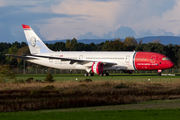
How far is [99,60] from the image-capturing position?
56.6 m

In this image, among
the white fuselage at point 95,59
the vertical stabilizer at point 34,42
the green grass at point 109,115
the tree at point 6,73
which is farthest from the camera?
the vertical stabilizer at point 34,42

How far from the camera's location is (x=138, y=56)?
53812mm

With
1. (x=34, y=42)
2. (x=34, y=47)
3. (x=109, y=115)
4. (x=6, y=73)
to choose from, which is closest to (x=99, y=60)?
(x=34, y=47)

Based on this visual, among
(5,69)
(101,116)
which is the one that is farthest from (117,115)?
(5,69)

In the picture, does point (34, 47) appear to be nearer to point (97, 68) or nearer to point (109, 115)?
point (97, 68)

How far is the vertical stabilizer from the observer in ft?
211

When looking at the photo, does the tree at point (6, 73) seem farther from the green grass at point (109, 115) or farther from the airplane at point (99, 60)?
the green grass at point (109, 115)

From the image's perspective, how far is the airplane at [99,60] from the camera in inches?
2099

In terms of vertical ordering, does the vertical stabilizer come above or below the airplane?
above

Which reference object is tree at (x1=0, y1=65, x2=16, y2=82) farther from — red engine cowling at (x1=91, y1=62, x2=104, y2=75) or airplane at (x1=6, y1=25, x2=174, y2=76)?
red engine cowling at (x1=91, y1=62, x2=104, y2=75)

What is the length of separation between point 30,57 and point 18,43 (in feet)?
407

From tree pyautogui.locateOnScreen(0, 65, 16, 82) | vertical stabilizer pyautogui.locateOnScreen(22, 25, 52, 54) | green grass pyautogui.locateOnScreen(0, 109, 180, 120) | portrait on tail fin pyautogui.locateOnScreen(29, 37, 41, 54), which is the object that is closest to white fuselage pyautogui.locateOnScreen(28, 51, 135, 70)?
portrait on tail fin pyautogui.locateOnScreen(29, 37, 41, 54)

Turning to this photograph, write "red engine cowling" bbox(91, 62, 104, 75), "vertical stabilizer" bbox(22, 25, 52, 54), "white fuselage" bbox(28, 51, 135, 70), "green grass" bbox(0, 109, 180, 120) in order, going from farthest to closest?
"vertical stabilizer" bbox(22, 25, 52, 54)
"white fuselage" bbox(28, 51, 135, 70)
"red engine cowling" bbox(91, 62, 104, 75)
"green grass" bbox(0, 109, 180, 120)

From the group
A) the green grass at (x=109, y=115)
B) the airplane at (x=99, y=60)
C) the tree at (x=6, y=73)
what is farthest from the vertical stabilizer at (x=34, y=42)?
the green grass at (x=109, y=115)
